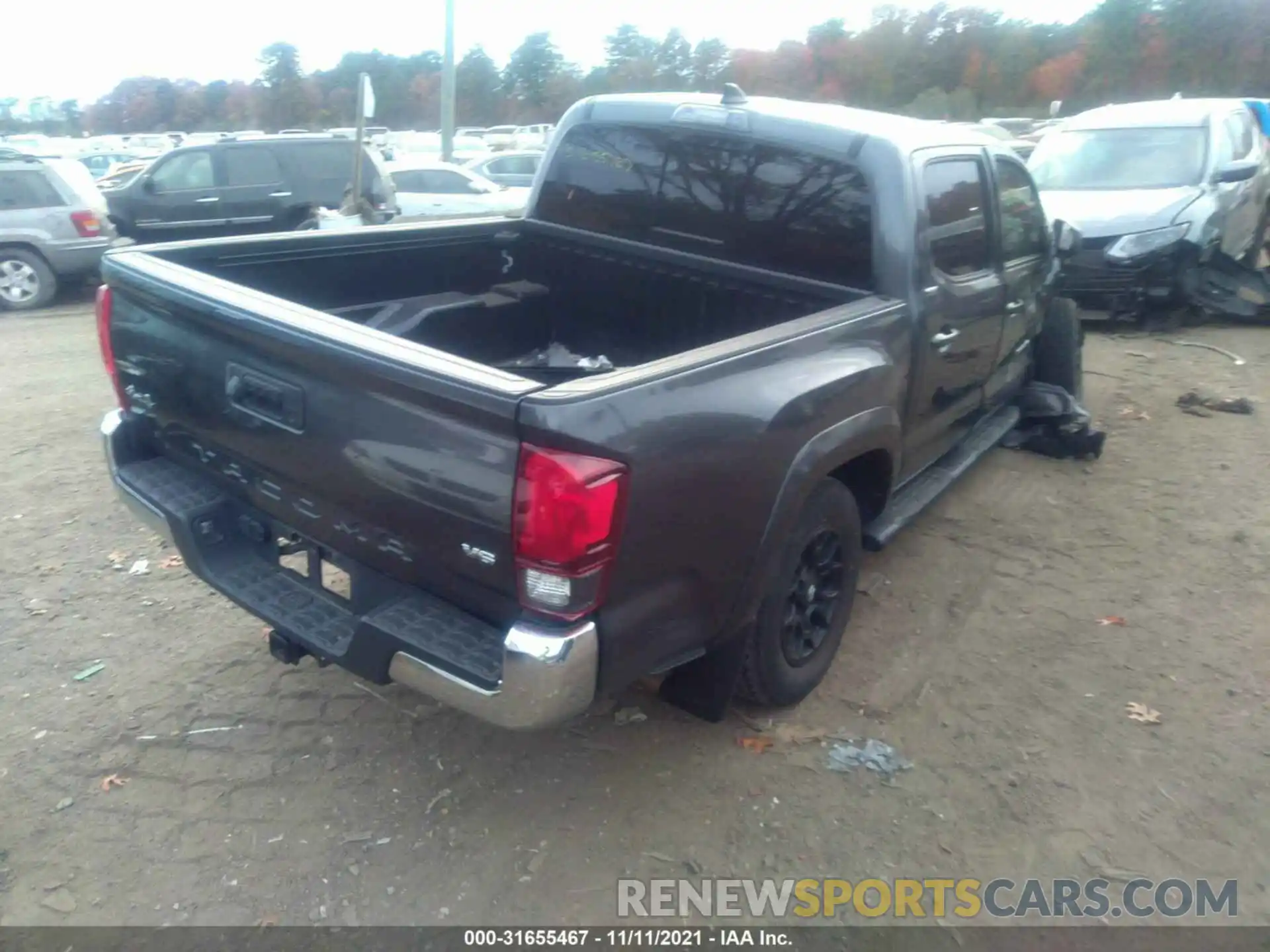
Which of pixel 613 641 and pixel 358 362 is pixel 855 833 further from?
pixel 358 362

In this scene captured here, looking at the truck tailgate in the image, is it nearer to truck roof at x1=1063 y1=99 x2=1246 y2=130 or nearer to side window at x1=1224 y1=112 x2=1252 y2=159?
truck roof at x1=1063 y1=99 x2=1246 y2=130

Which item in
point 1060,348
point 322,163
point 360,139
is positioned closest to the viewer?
point 1060,348

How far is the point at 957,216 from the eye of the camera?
14.0 ft

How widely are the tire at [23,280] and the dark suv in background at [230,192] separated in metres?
1.96

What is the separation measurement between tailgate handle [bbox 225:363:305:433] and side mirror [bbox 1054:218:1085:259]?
15.2 feet

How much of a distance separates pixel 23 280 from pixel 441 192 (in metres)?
6.37

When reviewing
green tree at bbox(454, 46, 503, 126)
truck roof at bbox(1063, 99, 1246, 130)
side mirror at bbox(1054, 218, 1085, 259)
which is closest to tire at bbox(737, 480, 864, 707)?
side mirror at bbox(1054, 218, 1085, 259)

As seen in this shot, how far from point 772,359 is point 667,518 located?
63 cm

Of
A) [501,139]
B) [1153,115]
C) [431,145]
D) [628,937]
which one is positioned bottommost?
[628,937]

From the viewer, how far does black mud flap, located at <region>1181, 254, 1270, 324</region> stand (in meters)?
9.35

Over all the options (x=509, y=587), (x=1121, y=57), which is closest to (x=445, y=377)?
(x=509, y=587)

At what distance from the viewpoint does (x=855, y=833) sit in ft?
10.1

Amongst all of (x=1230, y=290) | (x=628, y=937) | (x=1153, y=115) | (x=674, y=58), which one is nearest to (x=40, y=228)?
(x=628, y=937)

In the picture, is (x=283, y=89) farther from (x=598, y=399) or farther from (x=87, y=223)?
(x=598, y=399)
